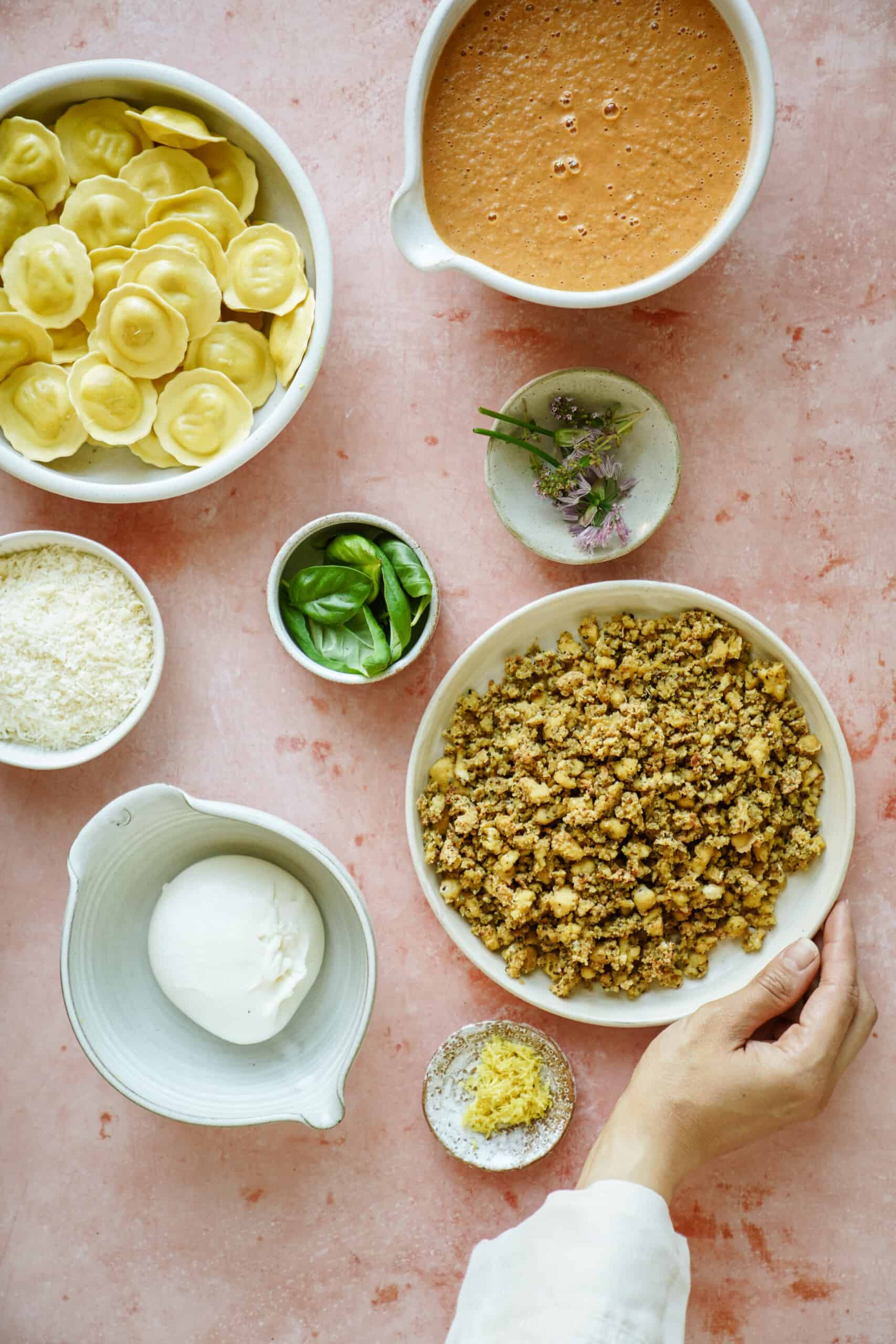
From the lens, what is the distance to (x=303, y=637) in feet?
5.26

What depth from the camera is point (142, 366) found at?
1.56 m

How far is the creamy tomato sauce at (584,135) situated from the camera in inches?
56.5

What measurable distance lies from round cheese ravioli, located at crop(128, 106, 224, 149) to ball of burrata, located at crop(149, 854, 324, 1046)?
113cm

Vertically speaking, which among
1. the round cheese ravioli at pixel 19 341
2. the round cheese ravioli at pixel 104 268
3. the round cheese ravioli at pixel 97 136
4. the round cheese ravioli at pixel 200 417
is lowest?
the round cheese ravioli at pixel 200 417

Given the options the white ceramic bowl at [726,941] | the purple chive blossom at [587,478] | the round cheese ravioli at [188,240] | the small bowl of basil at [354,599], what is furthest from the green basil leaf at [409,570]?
the round cheese ravioli at [188,240]

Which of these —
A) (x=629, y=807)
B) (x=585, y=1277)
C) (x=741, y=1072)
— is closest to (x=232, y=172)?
(x=629, y=807)

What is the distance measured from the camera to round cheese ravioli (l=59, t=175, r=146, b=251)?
1.54m

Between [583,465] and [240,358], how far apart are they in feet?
1.89

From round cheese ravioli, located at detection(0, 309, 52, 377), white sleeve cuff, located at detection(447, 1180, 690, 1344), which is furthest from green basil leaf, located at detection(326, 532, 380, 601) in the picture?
white sleeve cuff, located at detection(447, 1180, 690, 1344)

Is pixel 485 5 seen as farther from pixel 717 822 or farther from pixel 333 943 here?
pixel 333 943

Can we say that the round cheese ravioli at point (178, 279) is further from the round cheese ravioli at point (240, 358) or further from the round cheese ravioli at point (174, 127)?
the round cheese ravioli at point (174, 127)

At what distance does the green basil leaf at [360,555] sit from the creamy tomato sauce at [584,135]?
46 cm

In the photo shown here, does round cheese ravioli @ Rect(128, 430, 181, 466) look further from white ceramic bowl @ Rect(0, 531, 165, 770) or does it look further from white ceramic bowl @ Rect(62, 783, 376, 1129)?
white ceramic bowl @ Rect(62, 783, 376, 1129)

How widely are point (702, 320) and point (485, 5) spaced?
1.92ft
